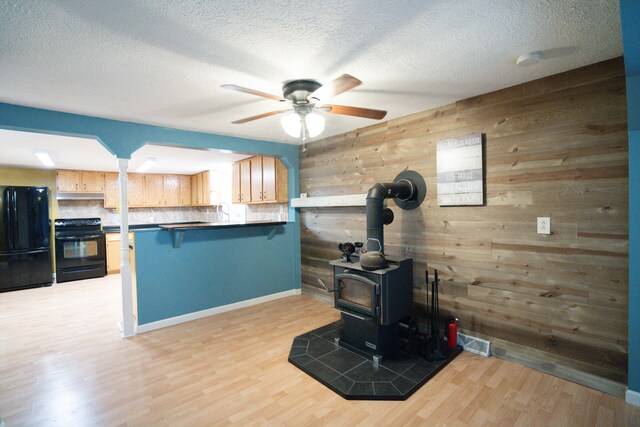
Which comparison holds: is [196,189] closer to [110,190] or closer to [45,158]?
[110,190]

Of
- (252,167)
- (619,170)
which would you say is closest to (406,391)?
(619,170)

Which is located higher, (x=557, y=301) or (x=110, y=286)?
(x=557, y=301)

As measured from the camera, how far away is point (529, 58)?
1.88 m

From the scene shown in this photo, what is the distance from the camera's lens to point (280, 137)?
4008 mm

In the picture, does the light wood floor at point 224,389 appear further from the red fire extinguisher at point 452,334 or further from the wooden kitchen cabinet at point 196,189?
the wooden kitchen cabinet at point 196,189

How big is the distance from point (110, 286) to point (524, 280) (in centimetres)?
624

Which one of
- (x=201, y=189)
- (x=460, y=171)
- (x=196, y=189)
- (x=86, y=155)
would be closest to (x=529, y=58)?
(x=460, y=171)

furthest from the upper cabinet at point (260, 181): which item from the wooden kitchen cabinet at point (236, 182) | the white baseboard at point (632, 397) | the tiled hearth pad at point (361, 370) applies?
the white baseboard at point (632, 397)

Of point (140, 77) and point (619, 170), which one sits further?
point (140, 77)

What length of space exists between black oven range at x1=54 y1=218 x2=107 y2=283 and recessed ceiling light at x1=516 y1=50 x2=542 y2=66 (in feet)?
23.8

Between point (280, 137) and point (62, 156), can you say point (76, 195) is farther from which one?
point (280, 137)

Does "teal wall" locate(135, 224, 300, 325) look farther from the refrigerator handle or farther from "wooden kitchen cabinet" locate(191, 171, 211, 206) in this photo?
the refrigerator handle

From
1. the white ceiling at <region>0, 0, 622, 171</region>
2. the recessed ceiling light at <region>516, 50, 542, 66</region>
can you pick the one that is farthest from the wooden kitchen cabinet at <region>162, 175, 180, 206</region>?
the recessed ceiling light at <region>516, 50, 542, 66</region>

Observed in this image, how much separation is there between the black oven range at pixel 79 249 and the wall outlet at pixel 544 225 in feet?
23.8
